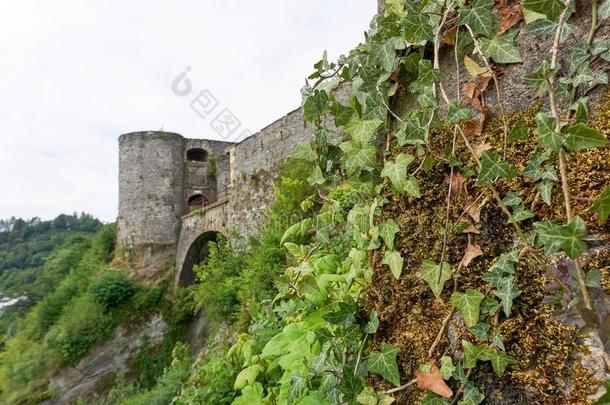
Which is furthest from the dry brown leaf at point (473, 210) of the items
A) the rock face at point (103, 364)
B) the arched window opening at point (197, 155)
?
the arched window opening at point (197, 155)

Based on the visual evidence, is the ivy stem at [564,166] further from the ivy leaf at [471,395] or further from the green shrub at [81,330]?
the green shrub at [81,330]

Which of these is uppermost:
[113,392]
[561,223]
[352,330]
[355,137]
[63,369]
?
[355,137]

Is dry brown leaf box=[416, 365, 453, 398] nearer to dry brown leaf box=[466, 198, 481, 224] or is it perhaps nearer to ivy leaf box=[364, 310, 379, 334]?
ivy leaf box=[364, 310, 379, 334]

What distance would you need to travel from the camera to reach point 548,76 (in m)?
0.70

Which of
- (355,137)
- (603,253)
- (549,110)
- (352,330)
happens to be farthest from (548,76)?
(352,330)

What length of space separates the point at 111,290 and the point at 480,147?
13680 mm

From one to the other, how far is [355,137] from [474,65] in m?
0.32

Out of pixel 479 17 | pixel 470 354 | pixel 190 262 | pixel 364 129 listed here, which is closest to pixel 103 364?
pixel 190 262

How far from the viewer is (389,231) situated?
3.41 feet

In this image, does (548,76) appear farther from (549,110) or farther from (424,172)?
(424,172)

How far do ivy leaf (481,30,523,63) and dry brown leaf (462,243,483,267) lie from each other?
1.34 ft

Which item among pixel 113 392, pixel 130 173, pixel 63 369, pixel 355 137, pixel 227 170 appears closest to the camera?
pixel 355 137

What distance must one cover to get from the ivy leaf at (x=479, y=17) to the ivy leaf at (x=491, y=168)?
0.30 m

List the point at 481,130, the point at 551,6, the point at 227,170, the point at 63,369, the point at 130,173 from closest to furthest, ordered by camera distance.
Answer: the point at 551,6 → the point at 481,130 → the point at 63,369 → the point at 130,173 → the point at 227,170
